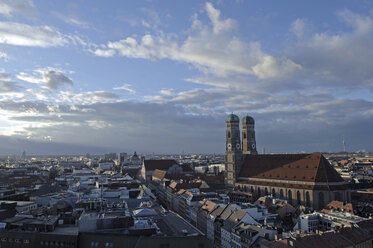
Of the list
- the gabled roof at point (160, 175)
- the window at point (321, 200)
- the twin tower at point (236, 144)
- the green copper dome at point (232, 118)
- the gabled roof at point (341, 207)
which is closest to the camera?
the gabled roof at point (341, 207)

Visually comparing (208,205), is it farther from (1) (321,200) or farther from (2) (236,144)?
(2) (236,144)

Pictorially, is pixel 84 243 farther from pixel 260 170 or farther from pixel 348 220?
pixel 260 170

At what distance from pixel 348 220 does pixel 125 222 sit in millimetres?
54716

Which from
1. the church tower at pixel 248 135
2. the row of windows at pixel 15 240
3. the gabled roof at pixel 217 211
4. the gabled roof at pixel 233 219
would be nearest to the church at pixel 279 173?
the church tower at pixel 248 135

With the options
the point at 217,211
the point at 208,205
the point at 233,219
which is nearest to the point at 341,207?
the point at 233,219

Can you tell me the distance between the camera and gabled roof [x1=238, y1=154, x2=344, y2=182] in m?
120

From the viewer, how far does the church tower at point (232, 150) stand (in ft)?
503

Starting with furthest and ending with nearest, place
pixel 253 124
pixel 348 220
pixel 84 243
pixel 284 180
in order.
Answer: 1. pixel 253 124
2. pixel 284 180
3. pixel 348 220
4. pixel 84 243

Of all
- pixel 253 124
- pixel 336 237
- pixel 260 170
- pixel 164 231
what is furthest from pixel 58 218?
pixel 253 124

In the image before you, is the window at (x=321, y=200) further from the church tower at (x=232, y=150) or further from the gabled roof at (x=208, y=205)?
the church tower at (x=232, y=150)

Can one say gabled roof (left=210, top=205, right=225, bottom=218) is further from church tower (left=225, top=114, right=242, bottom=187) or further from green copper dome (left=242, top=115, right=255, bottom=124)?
green copper dome (left=242, top=115, right=255, bottom=124)

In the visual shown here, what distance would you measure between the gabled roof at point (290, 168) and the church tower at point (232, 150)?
3.40 meters

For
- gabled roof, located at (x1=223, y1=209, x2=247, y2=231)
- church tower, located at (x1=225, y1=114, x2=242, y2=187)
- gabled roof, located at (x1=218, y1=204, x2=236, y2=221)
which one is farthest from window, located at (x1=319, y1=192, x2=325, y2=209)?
gabled roof, located at (x1=223, y1=209, x2=247, y2=231)

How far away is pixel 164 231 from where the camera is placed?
211ft
